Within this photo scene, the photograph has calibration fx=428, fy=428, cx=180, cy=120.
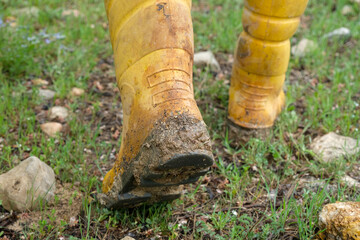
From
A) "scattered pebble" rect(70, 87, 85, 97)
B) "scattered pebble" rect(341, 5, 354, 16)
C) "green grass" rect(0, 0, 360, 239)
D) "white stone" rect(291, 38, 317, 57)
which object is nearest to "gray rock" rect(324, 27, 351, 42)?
"green grass" rect(0, 0, 360, 239)

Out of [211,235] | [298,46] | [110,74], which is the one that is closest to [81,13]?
[110,74]

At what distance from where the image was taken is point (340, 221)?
4.45 feet

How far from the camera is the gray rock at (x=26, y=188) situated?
1.63 meters

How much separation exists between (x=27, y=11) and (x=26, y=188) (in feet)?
6.83

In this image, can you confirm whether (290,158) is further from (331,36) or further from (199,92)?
(331,36)

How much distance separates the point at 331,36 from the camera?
3.25m

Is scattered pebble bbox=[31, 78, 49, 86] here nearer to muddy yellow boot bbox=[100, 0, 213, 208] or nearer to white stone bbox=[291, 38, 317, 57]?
muddy yellow boot bbox=[100, 0, 213, 208]

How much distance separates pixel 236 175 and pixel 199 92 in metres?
0.79

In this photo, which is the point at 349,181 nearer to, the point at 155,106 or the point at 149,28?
the point at 155,106

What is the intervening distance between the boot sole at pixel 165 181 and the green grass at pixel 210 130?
0.44 feet

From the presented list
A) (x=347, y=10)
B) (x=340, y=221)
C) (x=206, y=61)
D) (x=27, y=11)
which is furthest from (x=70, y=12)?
(x=340, y=221)

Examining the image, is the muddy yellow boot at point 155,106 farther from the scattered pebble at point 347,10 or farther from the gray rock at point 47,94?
the scattered pebble at point 347,10

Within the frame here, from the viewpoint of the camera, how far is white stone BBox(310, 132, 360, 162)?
6.59 ft

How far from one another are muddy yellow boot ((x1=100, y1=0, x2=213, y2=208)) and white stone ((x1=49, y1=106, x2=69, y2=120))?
0.85m
